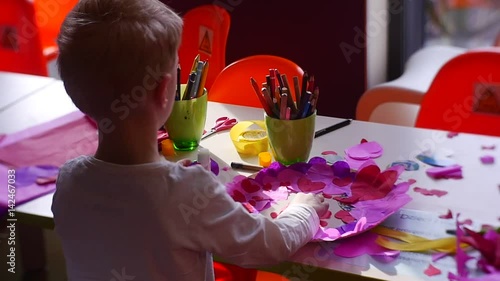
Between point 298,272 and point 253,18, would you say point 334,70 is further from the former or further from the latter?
point 298,272

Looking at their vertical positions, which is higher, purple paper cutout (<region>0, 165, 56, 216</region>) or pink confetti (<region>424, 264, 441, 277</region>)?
purple paper cutout (<region>0, 165, 56, 216</region>)

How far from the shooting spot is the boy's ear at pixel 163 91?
3.50ft

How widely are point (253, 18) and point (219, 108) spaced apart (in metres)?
0.95

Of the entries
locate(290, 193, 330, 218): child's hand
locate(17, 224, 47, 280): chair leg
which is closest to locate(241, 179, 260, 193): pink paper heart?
locate(290, 193, 330, 218): child's hand

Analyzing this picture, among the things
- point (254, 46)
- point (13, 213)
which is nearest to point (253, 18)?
point (254, 46)

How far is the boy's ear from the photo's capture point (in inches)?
42.0

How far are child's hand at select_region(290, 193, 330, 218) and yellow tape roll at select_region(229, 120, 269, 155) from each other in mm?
274

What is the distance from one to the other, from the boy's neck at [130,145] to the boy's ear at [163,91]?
0.05 m

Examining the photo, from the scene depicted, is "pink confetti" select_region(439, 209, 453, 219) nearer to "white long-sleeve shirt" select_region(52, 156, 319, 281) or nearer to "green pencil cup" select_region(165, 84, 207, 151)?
"white long-sleeve shirt" select_region(52, 156, 319, 281)

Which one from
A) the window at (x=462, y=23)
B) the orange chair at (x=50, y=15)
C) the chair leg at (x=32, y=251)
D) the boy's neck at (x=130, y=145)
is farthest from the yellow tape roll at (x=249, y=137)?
the orange chair at (x=50, y=15)

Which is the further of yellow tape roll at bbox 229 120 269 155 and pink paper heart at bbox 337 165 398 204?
yellow tape roll at bbox 229 120 269 155

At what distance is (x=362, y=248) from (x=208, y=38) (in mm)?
1209

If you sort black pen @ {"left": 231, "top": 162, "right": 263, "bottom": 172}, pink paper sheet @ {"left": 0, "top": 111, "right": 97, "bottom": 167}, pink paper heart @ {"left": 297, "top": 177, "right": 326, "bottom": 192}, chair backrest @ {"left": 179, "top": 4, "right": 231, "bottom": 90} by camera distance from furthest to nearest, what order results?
chair backrest @ {"left": 179, "top": 4, "right": 231, "bottom": 90}
pink paper sheet @ {"left": 0, "top": 111, "right": 97, "bottom": 167}
black pen @ {"left": 231, "top": 162, "right": 263, "bottom": 172}
pink paper heart @ {"left": 297, "top": 177, "right": 326, "bottom": 192}

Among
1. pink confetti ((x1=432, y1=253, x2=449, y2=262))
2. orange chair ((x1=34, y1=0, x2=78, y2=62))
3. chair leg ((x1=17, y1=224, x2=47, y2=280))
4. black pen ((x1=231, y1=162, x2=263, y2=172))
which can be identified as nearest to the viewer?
pink confetti ((x1=432, y1=253, x2=449, y2=262))
